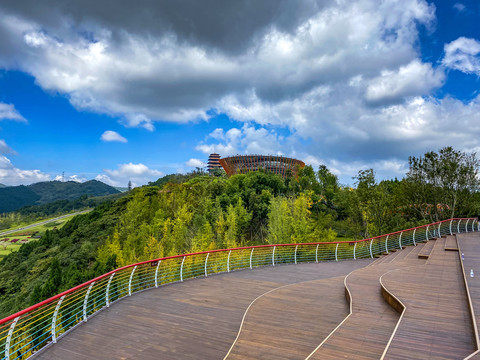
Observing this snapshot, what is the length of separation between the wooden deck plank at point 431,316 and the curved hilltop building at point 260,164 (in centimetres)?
7495

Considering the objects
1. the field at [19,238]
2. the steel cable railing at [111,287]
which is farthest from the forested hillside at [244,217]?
the field at [19,238]

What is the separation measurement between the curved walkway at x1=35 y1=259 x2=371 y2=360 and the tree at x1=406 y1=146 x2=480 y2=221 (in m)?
27.2

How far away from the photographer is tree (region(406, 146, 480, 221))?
1126 inches

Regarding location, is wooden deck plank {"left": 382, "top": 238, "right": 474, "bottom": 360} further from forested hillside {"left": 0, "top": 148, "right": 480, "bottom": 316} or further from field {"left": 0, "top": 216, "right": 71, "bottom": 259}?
field {"left": 0, "top": 216, "right": 71, "bottom": 259}

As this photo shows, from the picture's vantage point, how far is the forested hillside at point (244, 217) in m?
28.0

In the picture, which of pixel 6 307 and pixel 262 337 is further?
pixel 6 307

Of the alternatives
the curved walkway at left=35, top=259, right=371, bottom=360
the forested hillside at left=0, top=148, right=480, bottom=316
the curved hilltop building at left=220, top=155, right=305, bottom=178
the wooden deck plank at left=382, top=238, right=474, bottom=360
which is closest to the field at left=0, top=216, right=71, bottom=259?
the forested hillside at left=0, top=148, right=480, bottom=316

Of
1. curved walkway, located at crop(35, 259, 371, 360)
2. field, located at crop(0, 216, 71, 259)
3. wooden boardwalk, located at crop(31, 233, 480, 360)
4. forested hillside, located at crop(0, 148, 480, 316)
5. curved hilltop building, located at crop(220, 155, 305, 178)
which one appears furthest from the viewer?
field, located at crop(0, 216, 71, 259)

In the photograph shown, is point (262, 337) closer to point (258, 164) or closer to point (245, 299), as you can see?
point (245, 299)

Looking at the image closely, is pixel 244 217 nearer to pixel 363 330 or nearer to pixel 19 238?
pixel 363 330

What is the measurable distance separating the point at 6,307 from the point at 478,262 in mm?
48020

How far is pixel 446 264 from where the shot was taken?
10297 millimetres

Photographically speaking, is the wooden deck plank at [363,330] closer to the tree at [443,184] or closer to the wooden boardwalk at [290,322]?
the wooden boardwalk at [290,322]

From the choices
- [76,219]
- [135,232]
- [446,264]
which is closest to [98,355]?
[446,264]
